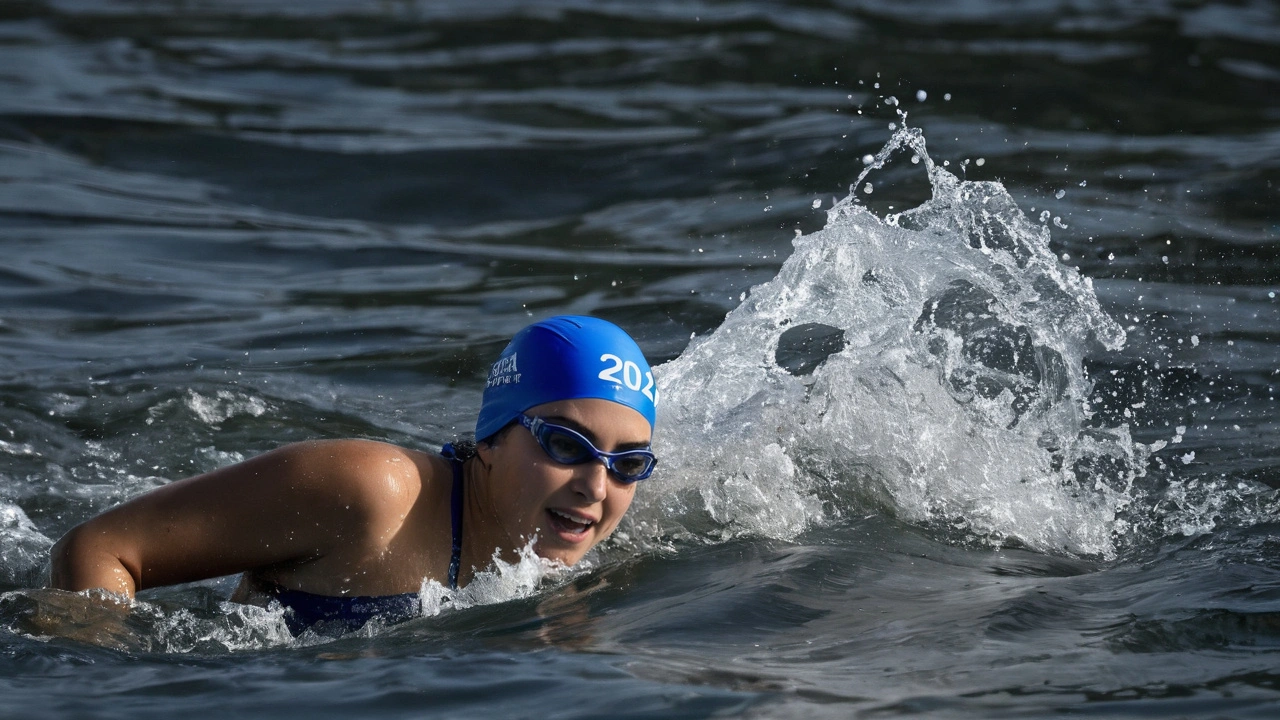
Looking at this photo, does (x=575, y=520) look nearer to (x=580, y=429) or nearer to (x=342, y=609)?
(x=580, y=429)

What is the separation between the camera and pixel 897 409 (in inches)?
277

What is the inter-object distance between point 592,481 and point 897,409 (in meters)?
2.24

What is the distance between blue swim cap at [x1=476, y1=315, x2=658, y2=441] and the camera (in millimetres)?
5469

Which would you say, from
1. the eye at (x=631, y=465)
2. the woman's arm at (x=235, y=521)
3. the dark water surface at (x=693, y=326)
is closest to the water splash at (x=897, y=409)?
the dark water surface at (x=693, y=326)

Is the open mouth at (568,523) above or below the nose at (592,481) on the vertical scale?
below

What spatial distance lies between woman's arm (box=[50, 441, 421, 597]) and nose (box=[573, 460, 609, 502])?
64 centimetres

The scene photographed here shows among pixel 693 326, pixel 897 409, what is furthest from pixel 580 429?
pixel 693 326

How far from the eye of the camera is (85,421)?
26.8 feet

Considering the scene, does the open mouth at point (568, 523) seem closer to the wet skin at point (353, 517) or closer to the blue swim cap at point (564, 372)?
the wet skin at point (353, 517)

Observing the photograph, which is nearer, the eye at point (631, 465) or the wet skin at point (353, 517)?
the wet skin at point (353, 517)

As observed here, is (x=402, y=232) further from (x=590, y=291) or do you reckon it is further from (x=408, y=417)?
(x=408, y=417)

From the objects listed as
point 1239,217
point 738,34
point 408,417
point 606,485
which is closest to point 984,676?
point 606,485

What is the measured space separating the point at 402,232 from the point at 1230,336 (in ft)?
21.7

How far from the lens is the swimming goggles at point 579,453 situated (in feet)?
17.5
